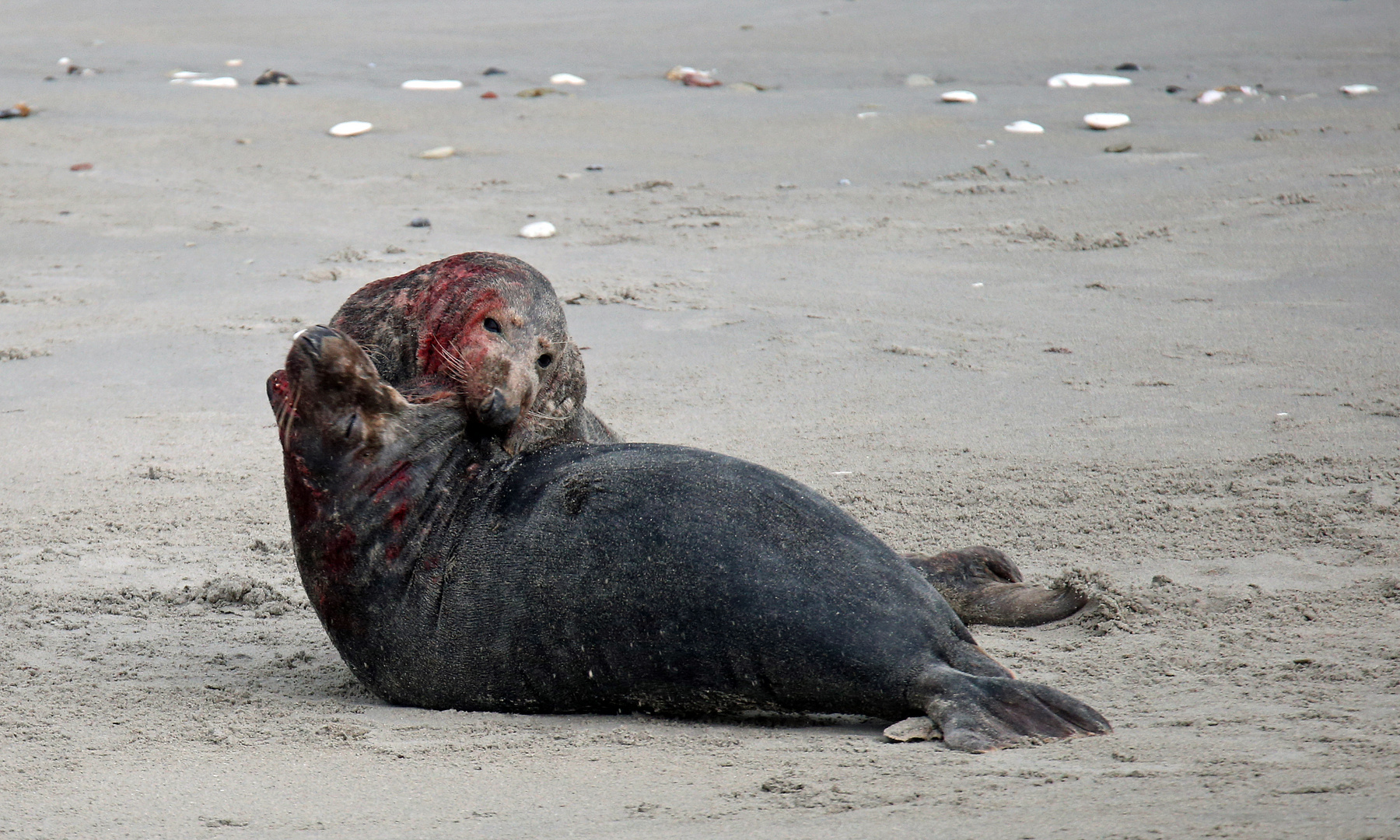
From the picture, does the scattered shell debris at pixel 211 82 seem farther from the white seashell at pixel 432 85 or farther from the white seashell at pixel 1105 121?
the white seashell at pixel 1105 121

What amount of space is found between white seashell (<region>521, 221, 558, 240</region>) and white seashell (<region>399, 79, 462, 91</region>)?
15.6ft

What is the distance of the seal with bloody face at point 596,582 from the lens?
324cm

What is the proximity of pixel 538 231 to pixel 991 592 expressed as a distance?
527 cm

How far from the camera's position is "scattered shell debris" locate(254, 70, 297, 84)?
43.5ft

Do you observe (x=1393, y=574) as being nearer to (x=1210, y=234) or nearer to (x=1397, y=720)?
(x=1397, y=720)

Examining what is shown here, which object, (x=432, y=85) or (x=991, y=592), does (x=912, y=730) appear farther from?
(x=432, y=85)

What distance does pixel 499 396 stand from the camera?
12.3 feet

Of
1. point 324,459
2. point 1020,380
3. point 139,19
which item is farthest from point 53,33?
point 324,459

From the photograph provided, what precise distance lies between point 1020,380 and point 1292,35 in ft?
31.7

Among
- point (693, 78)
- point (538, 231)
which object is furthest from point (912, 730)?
point (693, 78)

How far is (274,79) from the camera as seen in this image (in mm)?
13328

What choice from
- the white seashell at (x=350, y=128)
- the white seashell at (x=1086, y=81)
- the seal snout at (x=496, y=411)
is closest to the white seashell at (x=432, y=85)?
the white seashell at (x=350, y=128)

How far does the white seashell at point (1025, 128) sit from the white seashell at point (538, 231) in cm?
418

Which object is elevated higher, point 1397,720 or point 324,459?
point 324,459
